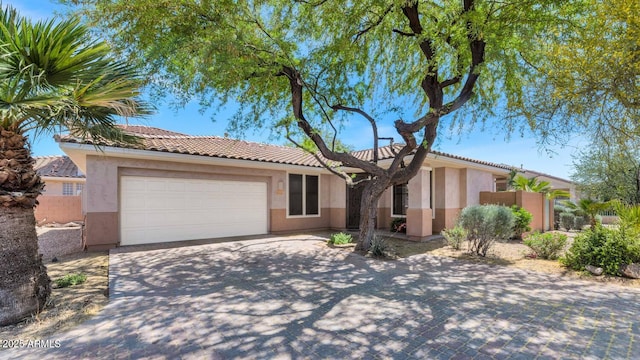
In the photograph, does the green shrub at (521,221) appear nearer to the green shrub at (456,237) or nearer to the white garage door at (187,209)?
the green shrub at (456,237)

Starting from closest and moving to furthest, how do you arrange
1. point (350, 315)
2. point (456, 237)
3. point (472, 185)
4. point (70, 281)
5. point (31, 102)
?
point (31, 102), point (350, 315), point (70, 281), point (456, 237), point (472, 185)

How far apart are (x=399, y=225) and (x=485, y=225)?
222 inches

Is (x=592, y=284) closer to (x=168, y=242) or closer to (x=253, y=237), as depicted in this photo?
(x=253, y=237)

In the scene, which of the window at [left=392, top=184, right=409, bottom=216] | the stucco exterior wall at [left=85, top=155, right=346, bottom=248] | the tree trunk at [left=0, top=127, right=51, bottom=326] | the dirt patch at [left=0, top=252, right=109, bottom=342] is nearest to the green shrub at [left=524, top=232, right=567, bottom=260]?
the window at [left=392, top=184, right=409, bottom=216]

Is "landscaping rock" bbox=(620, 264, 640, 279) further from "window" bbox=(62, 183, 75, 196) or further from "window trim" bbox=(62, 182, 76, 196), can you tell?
"window" bbox=(62, 183, 75, 196)

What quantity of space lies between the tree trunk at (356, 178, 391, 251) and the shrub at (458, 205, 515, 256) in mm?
2920

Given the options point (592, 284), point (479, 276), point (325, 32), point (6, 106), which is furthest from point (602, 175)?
point (6, 106)

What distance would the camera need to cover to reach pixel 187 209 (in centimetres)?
1248

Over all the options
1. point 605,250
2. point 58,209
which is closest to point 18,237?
point 605,250

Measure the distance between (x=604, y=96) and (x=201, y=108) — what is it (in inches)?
385

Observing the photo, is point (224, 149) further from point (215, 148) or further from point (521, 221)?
point (521, 221)

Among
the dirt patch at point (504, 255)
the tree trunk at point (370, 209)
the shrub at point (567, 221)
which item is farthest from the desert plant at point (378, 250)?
the shrub at point (567, 221)

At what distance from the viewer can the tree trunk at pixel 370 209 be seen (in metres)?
10.0

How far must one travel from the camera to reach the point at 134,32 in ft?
22.7
